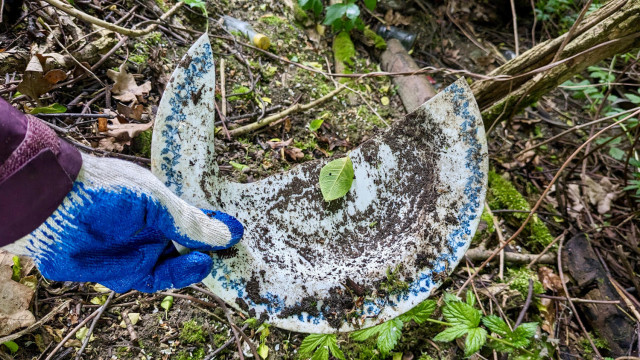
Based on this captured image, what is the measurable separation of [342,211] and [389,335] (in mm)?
524

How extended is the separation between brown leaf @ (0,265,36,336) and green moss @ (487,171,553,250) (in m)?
2.28

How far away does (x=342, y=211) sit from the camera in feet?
5.46

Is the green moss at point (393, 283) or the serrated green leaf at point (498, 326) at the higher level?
the green moss at point (393, 283)

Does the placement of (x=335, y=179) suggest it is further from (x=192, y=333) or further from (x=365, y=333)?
(x=192, y=333)

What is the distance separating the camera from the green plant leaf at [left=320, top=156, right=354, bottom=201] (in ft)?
5.23

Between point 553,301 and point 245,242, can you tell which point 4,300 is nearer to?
point 245,242

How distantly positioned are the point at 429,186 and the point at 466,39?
2447 mm

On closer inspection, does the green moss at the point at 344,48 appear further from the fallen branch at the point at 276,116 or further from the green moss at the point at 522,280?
the green moss at the point at 522,280

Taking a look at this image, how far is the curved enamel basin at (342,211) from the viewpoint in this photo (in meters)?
1.38

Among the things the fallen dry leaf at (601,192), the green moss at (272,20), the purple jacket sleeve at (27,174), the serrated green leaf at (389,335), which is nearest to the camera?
the purple jacket sleeve at (27,174)

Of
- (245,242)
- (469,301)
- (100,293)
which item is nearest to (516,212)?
(469,301)

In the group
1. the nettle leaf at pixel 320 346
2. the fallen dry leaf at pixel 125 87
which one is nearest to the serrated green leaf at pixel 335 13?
the fallen dry leaf at pixel 125 87

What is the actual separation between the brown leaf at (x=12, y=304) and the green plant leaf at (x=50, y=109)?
0.60 meters

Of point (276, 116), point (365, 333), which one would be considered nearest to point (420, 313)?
point (365, 333)
